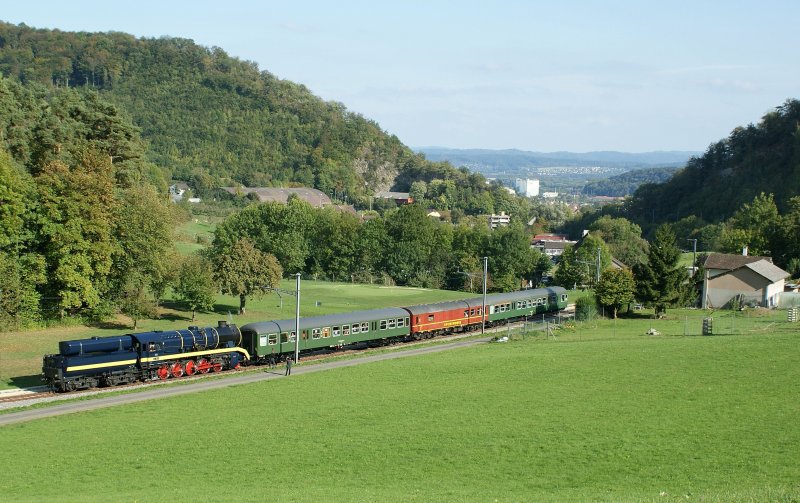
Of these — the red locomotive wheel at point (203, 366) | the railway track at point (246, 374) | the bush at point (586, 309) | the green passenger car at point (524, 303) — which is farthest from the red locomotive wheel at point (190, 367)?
the bush at point (586, 309)

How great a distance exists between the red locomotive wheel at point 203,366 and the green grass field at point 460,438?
6767mm

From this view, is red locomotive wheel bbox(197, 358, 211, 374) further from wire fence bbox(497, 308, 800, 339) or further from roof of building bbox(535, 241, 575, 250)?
roof of building bbox(535, 241, 575, 250)

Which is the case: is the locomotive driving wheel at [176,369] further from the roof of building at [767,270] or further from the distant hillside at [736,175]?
the distant hillside at [736,175]

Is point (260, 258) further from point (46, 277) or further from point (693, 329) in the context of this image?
point (693, 329)

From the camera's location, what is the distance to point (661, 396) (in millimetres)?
33469

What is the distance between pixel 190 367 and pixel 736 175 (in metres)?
157

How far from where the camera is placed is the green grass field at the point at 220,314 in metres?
50.3

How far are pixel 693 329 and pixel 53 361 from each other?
145 feet

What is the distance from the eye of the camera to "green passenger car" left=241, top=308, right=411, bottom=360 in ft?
168

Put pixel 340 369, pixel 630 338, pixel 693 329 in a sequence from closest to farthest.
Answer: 1. pixel 340 369
2. pixel 630 338
3. pixel 693 329

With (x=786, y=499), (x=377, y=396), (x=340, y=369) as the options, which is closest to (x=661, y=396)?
(x=377, y=396)

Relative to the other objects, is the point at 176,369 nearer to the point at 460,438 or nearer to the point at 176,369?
the point at 176,369

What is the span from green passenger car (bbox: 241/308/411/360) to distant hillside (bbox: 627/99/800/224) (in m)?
112

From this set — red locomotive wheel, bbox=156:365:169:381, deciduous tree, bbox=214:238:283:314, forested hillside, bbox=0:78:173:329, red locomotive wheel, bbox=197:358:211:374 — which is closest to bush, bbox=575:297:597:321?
deciduous tree, bbox=214:238:283:314
